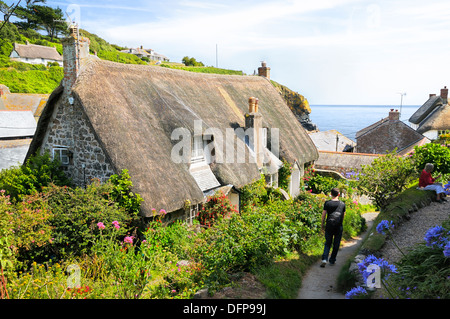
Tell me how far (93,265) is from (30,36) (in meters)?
70.6

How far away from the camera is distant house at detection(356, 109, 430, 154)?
1242 inches

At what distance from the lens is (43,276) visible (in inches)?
276

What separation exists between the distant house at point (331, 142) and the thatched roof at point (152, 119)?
2096 centimetres

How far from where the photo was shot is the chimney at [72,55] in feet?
36.2

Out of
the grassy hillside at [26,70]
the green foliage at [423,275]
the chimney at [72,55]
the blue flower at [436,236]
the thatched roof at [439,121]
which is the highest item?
the grassy hillside at [26,70]

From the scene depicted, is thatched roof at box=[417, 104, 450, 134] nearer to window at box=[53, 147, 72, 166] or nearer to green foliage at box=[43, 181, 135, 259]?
window at box=[53, 147, 72, 166]

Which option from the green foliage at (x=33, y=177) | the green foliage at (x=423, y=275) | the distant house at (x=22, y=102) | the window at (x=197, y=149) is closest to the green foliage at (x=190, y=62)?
the distant house at (x=22, y=102)

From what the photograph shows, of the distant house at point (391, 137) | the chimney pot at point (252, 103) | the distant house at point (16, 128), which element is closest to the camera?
the chimney pot at point (252, 103)

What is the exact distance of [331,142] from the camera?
37562 millimetres

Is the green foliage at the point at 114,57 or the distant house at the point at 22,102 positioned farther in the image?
the green foliage at the point at 114,57

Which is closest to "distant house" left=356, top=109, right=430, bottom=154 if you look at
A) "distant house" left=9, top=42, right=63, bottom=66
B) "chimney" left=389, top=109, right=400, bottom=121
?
"chimney" left=389, top=109, right=400, bottom=121

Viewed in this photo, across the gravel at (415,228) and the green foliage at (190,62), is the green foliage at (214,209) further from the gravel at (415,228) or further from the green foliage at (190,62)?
the green foliage at (190,62)

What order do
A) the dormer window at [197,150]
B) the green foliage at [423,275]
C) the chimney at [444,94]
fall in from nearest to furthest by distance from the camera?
the green foliage at [423,275]
the dormer window at [197,150]
the chimney at [444,94]
